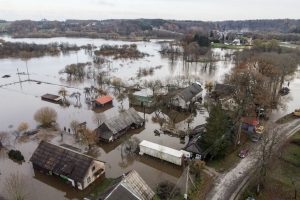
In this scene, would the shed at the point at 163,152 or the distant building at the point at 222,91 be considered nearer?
the shed at the point at 163,152

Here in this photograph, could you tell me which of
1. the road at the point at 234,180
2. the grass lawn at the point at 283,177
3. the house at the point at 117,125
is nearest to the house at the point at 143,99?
the house at the point at 117,125

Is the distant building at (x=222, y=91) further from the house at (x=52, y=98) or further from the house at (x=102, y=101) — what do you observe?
the house at (x=52, y=98)

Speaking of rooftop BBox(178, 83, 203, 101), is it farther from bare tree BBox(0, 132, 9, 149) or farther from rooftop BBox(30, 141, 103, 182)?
bare tree BBox(0, 132, 9, 149)

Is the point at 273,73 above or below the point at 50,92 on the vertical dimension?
above

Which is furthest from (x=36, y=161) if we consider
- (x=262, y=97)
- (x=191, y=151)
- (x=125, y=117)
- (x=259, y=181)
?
(x=262, y=97)

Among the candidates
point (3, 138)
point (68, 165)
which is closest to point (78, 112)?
point (3, 138)

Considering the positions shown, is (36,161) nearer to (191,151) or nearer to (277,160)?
(191,151)
